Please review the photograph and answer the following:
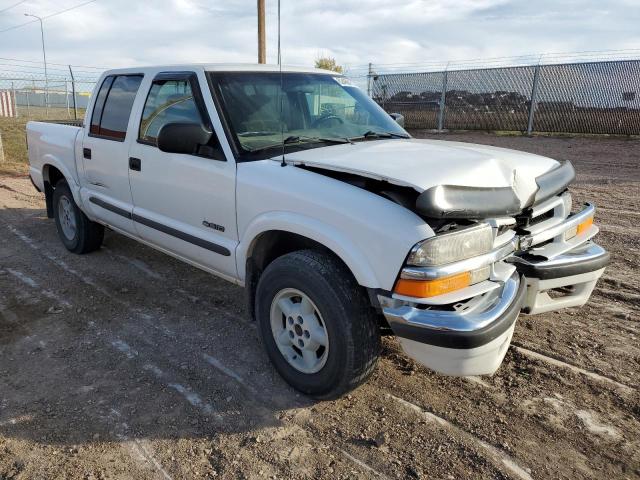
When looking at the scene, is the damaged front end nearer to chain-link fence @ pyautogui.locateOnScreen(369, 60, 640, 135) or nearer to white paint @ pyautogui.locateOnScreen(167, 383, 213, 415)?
white paint @ pyautogui.locateOnScreen(167, 383, 213, 415)

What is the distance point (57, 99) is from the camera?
33.7m

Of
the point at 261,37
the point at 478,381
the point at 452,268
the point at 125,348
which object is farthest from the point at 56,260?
the point at 261,37

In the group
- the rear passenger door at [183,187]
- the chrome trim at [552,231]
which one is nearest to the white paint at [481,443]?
the chrome trim at [552,231]

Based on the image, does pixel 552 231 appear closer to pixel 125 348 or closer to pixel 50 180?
pixel 125 348

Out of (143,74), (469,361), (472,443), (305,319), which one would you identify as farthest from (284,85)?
(472,443)

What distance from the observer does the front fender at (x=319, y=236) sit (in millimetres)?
2574

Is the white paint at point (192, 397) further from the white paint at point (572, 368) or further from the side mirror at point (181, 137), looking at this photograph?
the white paint at point (572, 368)

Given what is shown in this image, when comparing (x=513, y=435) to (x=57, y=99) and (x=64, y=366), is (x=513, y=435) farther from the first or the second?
(x=57, y=99)

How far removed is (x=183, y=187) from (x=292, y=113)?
3.15 feet

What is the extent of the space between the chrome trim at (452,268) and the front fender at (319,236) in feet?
0.56

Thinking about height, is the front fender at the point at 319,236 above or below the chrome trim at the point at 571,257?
above

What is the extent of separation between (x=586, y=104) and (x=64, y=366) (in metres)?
17.1

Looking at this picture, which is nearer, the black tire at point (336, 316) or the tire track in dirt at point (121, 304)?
the black tire at point (336, 316)

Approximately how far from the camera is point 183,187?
375cm
